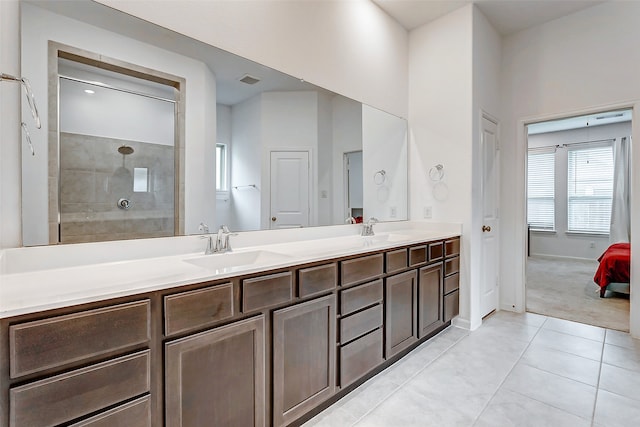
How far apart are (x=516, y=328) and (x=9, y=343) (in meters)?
3.47

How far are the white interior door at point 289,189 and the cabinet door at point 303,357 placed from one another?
0.74 metres

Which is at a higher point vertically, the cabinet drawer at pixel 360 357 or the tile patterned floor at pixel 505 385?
the cabinet drawer at pixel 360 357

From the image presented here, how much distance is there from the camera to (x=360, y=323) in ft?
6.21

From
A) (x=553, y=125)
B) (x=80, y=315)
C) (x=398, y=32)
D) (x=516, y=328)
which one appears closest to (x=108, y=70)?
(x=80, y=315)

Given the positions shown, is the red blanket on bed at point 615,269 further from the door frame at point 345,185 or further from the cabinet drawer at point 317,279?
the cabinet drawer at point 317,279

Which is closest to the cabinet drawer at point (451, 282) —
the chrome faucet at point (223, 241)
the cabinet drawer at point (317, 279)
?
the cabinet drawer at point (317, 279)

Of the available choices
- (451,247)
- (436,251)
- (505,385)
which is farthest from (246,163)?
(505,385)

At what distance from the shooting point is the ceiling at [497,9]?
2.89 meters

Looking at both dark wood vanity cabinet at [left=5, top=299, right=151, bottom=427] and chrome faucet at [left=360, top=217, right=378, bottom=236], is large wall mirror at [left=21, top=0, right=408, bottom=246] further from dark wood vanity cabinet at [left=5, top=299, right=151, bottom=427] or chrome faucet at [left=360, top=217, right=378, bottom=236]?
dark wood vanity cabinet at [left=5, top=299, right=151, bottom=427]

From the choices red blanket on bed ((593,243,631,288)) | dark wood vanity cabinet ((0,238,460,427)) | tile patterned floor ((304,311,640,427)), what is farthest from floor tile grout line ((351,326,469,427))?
red blanket on bed ((593,243,631,288))

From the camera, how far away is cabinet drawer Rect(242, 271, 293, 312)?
4.39 ft

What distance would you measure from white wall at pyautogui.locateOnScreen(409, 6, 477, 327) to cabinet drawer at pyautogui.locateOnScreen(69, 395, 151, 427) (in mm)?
2704

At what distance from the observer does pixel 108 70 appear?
58.4 inches

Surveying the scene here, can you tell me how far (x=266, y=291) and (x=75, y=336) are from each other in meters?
0.68
